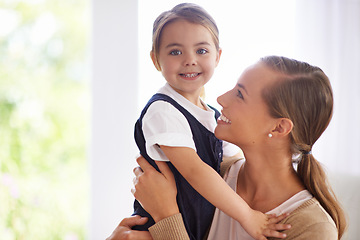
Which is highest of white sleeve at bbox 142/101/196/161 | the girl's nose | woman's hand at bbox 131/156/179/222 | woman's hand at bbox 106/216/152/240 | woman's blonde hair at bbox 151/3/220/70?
woman's blonde hair at bbox 151/3/220/70

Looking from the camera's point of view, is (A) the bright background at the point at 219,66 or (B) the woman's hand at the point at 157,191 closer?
(B) the woman's hand at the point at 157,191

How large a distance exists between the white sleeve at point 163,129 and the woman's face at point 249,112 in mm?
128

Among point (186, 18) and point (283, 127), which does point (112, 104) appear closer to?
point (186, 18)

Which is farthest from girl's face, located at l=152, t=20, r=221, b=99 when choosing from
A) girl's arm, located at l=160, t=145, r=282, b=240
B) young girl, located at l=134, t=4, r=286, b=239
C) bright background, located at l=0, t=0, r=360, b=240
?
bright background, located at l=0, t=0, r=360, b=240

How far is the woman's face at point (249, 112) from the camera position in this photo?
4.66 ft

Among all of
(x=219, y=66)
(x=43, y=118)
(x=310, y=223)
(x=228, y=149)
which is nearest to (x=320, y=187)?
(x=310, y=223)

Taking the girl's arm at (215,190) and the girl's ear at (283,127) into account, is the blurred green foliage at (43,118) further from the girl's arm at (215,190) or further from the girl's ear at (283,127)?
the girl's ear at (283,127)

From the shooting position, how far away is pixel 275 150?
4.84ft

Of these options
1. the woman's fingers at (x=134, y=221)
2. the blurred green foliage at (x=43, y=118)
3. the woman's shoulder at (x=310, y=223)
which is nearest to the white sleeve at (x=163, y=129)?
the woman's fingers at (x=134, y=221)

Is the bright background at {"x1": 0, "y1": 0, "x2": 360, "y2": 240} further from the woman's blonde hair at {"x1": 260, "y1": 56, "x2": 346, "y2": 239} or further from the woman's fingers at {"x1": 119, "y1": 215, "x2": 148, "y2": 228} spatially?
the woman's fingers at {"x1": 119, "y1": 215, "x2": 148, "y2": 228}

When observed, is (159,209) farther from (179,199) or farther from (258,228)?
(258,228)

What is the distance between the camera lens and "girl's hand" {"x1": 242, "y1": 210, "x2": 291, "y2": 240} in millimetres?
1330

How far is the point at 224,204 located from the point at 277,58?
53 cm

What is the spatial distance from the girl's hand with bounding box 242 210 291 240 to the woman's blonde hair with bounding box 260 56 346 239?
18cm
